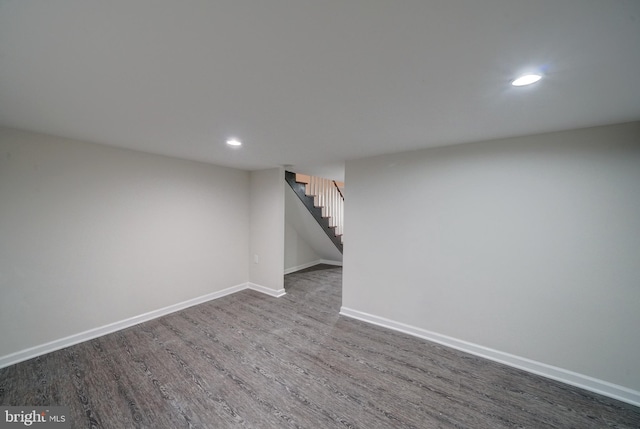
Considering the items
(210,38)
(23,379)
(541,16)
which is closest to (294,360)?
(23,379)

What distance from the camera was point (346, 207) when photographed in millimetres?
3324

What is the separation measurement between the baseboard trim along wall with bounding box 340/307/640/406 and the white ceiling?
2181mm

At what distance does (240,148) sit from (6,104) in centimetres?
170

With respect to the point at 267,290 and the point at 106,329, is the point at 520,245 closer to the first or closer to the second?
the point at 267,290

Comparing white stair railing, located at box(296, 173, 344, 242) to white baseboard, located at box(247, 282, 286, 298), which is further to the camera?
white stair railing, located at box(296, 173, 344, 242)

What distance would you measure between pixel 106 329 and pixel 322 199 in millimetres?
4105

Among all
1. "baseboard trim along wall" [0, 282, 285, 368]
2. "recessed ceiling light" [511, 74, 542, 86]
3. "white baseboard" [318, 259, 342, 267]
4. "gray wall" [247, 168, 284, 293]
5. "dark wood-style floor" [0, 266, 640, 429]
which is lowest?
"white baseboard" [318, 259, 342, 267]

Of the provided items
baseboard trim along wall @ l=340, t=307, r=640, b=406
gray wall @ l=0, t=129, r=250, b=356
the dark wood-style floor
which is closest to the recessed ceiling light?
the dark wood-style floor

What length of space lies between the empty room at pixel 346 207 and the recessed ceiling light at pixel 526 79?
2 cm

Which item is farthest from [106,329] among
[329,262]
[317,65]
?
[329,262]

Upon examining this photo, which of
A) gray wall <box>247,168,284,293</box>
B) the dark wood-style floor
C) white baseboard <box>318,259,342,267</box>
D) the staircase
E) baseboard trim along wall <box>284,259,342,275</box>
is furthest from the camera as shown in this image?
white baseboard <box>318,259,342,267</box>

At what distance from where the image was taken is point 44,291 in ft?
7.70

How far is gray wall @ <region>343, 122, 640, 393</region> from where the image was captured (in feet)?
6.27

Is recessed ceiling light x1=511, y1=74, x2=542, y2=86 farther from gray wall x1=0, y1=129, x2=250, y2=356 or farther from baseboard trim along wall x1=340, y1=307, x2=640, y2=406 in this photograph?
gray wall x1=0, y1=129, x2=250, y2=356
